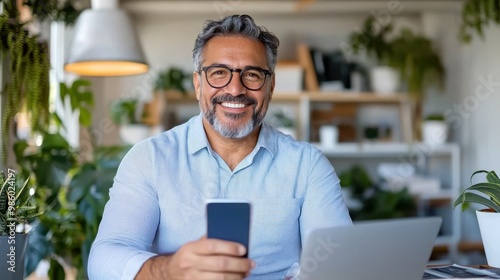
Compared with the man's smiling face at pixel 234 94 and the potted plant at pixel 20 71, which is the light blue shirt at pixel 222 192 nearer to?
the man's smiling face at pixel 234 94

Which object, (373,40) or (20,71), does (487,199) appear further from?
(373,40)

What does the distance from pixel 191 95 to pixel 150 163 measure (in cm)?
359

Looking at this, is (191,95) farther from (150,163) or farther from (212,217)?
(212,217)

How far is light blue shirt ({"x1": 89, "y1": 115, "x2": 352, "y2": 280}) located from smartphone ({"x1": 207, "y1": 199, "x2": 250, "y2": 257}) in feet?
1.90

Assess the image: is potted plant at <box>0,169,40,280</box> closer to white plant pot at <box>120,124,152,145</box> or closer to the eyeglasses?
the eyeglasses

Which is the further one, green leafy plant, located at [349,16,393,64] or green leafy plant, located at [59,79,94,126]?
green leafy plant, located at [349,16,393,64]

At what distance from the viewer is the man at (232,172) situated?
184 cm

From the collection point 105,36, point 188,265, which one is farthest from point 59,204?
point 188,265

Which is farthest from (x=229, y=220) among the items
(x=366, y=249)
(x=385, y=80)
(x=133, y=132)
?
(x=385, y=80)

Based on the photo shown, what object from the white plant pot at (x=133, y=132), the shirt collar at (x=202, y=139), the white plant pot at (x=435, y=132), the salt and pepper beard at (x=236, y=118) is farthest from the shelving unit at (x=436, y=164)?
the salt and pepper beard at (x=236, y=118)

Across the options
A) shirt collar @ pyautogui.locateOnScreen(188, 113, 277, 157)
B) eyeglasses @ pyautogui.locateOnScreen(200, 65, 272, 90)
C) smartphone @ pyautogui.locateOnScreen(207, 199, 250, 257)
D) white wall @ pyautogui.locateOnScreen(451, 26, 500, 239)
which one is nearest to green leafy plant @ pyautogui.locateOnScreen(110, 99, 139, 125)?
white wall @ pyautogui.locateOnScreen(451, 26, 500, 239)

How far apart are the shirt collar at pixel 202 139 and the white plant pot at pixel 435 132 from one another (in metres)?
3.57

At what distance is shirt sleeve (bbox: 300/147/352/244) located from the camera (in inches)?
74.2

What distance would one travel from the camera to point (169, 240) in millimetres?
1856
